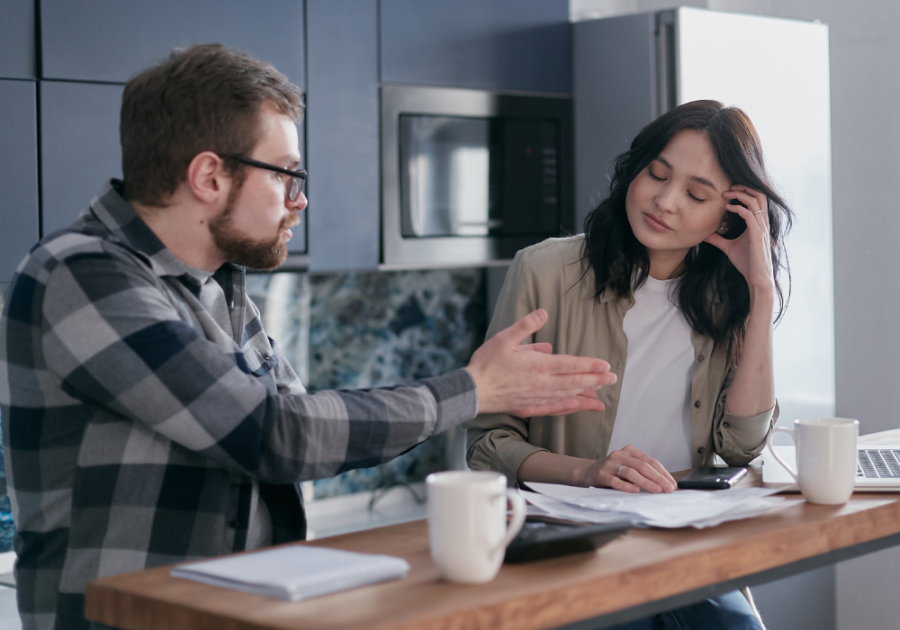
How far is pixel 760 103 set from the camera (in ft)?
8.70

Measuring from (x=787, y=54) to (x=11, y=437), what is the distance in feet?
7.47

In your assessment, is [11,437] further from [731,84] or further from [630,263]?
[731,84]

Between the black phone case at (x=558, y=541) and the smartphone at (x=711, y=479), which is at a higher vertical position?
the black phone case at (x=558, y=541)

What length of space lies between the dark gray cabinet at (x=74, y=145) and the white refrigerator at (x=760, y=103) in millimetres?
1166

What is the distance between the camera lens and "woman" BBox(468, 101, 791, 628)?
1653mm

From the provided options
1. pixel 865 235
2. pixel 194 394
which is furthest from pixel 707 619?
pixel 865 235

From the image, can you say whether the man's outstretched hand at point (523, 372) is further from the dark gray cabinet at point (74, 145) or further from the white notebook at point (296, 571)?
the dark gray cabinet at point (74, 145)

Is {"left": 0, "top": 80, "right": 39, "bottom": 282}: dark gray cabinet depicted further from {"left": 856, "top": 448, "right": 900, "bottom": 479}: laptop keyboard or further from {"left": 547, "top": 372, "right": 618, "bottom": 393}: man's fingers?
{"left": 856, "top": 448, "right": 900, "bottom": 479}: laptop keyboard

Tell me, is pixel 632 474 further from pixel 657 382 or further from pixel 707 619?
pixel 657 382

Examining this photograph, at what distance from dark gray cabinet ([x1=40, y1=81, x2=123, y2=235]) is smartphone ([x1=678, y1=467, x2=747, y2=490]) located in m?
1.27

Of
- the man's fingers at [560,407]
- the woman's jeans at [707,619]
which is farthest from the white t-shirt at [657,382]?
the man's fingers at [560,407]

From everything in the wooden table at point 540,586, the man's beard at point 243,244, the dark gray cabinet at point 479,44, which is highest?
the dark gray cabinet at point 479,44

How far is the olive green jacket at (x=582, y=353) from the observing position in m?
1.68

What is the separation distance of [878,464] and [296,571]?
93cm
